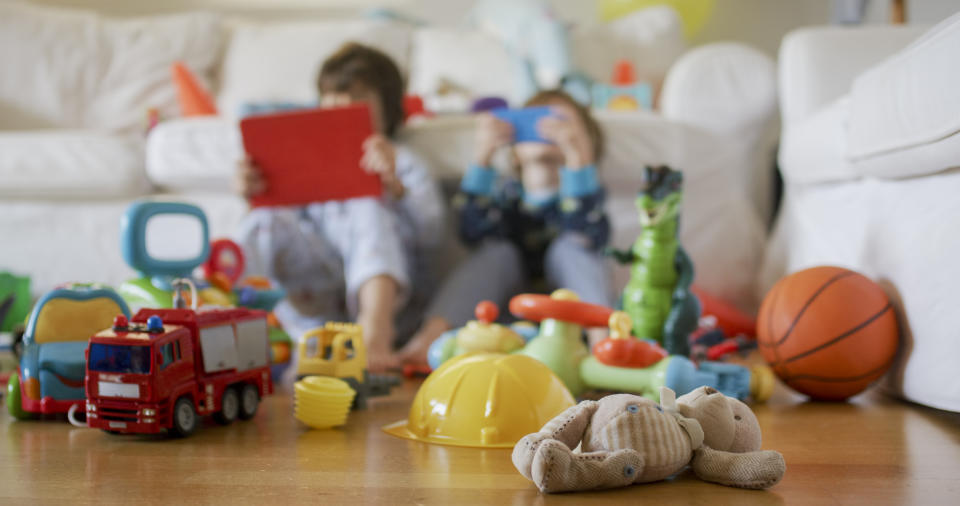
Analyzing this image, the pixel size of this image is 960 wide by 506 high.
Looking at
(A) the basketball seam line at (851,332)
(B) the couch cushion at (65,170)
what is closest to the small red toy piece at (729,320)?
(A) the basketball seam line at (851,332)

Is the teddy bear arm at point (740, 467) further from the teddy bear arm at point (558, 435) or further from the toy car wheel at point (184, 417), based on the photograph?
the toy car wheel at point (184, 417)

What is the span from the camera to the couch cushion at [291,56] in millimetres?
2418

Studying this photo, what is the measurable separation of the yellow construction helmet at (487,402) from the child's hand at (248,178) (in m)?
0.82

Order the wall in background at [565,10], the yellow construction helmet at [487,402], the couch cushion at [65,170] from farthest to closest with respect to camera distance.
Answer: the wall in background at [565,10], the couch cushion at [65,170], the yellow construction helmet at [487,402]

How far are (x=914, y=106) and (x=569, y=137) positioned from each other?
73cm

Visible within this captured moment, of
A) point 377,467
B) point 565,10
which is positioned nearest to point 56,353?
point 377,467

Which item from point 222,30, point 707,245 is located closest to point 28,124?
point 222,30

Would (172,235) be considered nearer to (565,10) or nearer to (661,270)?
(661,270)

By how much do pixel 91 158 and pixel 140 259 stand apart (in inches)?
32.7

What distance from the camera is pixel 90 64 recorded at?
2.50 meters

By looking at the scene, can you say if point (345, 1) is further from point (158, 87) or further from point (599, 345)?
point (599, 345)

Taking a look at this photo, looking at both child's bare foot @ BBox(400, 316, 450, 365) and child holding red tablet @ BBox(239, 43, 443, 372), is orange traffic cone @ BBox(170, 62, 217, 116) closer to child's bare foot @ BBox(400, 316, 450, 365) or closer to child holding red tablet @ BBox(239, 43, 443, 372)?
child holding red tablet @ BBox(239, 43, 443, 372)

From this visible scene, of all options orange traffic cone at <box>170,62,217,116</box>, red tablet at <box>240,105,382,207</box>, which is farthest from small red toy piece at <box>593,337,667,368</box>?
orange traffic cone at <box>170,62,217,116</box>

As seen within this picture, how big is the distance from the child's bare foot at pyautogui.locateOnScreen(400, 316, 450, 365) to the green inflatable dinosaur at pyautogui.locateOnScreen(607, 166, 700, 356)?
39 centimetres
